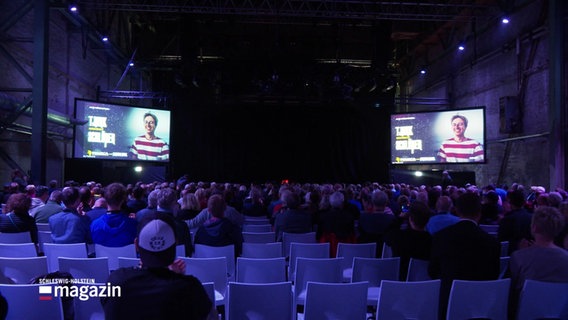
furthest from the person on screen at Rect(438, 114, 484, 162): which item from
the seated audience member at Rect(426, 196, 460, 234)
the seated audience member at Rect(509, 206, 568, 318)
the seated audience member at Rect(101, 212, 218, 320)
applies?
the seated audience member at Rect(101, 212, 218, 320)

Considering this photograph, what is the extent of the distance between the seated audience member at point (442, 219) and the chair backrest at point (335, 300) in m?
2.09

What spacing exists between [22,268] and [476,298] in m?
3.39

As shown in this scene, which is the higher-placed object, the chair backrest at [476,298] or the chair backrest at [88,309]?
the chair backrest at [476,298]

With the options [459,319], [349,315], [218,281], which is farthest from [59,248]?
[459,319]

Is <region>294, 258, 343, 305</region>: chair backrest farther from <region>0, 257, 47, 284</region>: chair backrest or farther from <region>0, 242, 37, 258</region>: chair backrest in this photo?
<region>0, 242, 37, 258</region>: chair backrest

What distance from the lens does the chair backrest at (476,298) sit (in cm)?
291

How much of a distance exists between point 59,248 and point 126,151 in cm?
1102

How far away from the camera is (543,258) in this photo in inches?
122

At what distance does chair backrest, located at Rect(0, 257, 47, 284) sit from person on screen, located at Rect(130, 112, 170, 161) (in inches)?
462

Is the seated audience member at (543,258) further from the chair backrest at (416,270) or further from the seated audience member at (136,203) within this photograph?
the seated audience member at (136,203)

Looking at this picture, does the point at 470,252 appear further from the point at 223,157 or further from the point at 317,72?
the point at 223,157

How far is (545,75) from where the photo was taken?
38.3ft

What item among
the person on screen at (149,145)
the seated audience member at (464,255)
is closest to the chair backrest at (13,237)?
the seated audience member at (464,255)

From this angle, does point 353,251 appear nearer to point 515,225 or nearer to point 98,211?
point 515,225
